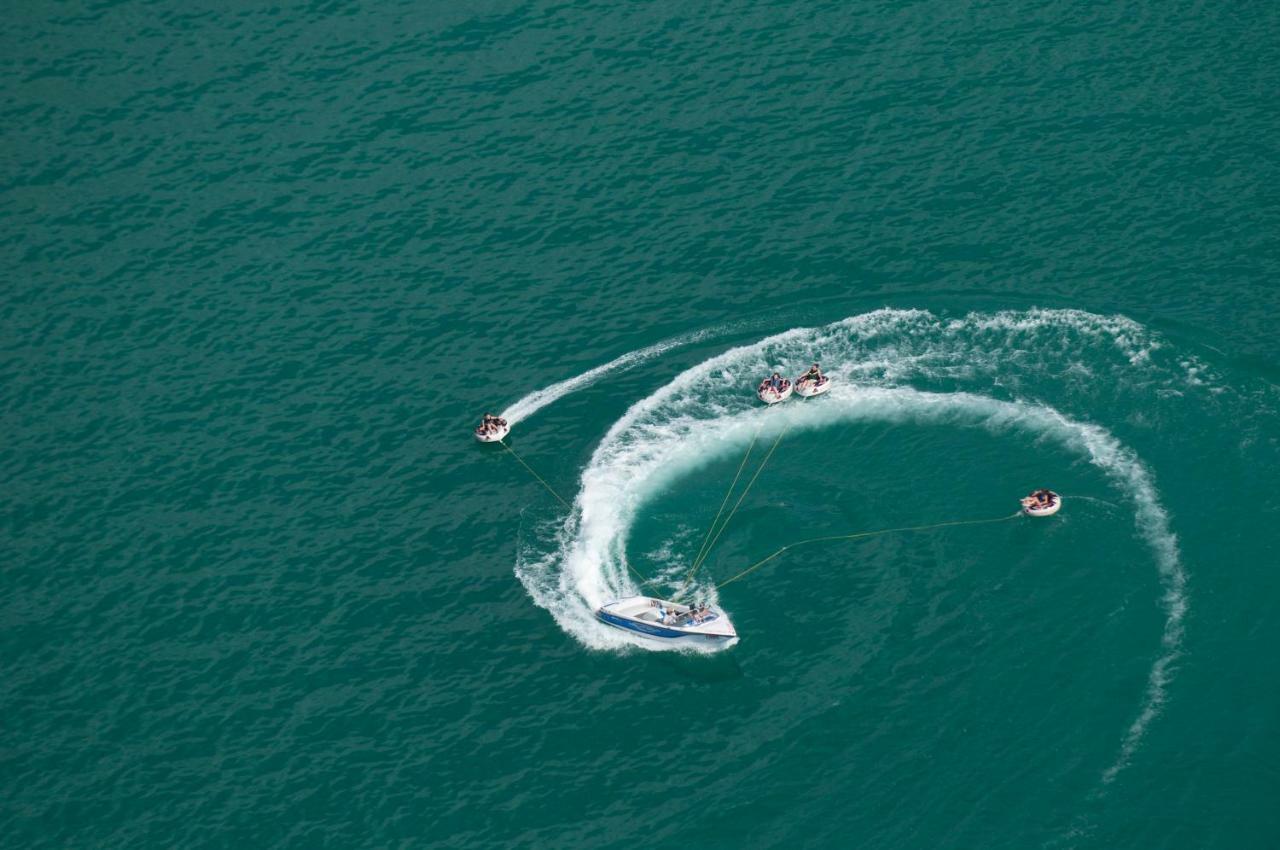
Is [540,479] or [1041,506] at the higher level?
[540,479]

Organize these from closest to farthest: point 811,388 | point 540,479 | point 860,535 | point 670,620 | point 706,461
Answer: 1. point 670,620
2. point 860,535
3. point 706,461
4. point 540,479
5. point 811,388

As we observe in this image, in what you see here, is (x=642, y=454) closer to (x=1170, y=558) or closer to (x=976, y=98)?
(x=1170, y=558)

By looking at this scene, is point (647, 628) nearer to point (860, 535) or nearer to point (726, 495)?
point (726, 495)

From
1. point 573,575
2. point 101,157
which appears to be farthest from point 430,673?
point 101,157

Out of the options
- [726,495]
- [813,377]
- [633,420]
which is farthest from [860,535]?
[633,420]

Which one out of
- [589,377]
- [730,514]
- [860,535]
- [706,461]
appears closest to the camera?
[860,535]

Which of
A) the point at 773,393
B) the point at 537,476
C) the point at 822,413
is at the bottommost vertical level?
the point at 822,413

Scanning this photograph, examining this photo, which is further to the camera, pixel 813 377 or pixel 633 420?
pixel 633 420
